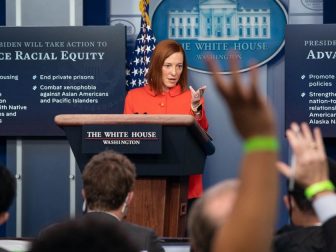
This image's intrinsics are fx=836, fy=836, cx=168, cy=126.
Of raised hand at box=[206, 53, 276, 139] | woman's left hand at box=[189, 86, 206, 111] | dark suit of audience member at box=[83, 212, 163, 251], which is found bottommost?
dark suit of audience member at box=[83, 212, 163, 251]

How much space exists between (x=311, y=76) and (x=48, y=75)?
2.05 metres

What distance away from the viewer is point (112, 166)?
2967 millimetres

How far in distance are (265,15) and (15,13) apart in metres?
1.98

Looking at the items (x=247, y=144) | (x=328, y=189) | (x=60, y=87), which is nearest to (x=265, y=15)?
(x=60, y=87)

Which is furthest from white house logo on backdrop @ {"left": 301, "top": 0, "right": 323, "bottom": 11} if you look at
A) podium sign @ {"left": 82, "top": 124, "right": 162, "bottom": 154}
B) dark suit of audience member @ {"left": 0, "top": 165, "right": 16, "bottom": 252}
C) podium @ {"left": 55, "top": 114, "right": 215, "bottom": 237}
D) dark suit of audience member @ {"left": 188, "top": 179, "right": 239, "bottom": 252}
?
dark suit of audience member @ {"left": 188, "top": 179, "right": 239, "bottom": 252}

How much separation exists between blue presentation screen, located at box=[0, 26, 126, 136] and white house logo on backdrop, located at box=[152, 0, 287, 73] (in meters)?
0.58

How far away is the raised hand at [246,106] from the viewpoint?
1.31m

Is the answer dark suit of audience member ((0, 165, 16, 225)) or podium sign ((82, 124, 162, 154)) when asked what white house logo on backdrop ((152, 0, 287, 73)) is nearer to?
podium sign ((82, 124, 162, 154))

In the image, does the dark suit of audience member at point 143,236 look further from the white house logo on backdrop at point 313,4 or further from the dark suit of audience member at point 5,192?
the white house logo on backdrop at point 313,4

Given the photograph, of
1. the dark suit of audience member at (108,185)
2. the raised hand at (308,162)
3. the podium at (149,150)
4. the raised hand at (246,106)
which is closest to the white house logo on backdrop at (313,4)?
the podium at (149,150)

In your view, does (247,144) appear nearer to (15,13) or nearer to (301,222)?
(301,222)

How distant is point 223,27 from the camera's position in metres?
6.58

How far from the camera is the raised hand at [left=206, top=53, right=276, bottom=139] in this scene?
51.7 inches

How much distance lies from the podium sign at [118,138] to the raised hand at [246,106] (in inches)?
108
